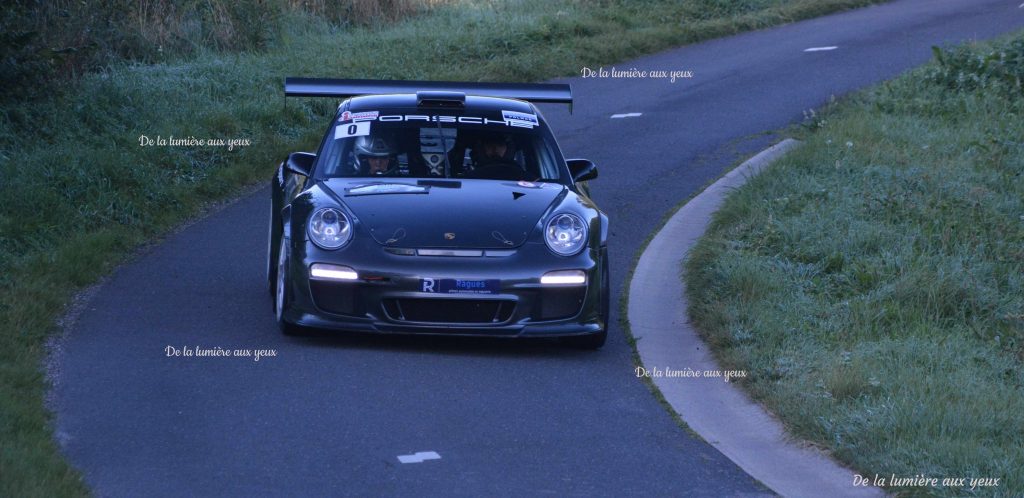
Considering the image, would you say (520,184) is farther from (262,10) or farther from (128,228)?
(262,10)

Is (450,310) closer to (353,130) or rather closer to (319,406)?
(319,406)

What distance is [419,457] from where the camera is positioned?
5684 mm

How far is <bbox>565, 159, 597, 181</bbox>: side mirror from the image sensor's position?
8.35 meters

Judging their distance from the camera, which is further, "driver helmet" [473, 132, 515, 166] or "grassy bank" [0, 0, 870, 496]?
"driver helmet" [473, 132, 515, 166]

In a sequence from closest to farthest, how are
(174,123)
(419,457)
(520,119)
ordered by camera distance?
(419,457) → (520,119) → (174,123)

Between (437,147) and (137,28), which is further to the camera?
(137,28)

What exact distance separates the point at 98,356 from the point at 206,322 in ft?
2.85

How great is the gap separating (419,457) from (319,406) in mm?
828

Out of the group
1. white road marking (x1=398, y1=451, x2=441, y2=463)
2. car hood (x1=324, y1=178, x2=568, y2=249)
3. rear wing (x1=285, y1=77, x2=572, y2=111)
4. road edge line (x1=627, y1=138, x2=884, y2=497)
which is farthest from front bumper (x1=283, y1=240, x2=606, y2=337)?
rear wing (x1=285, y1=77, x2=572, y2=111)

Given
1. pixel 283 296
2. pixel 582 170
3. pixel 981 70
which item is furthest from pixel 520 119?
pixel 981 70

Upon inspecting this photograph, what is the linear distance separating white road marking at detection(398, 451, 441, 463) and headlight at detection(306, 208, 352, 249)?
5.81 ft

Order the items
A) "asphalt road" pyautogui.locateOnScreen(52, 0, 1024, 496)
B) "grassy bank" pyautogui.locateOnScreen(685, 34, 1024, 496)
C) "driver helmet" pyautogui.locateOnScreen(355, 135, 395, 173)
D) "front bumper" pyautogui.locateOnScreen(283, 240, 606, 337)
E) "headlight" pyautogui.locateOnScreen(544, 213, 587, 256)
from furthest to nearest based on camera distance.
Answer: "driver helmet" pyautogui.locateOnScreen(355, 135, 395, 173)
"headlight" pyautogui.locateOnScreen(544, 213, 587, 256)
"front bumper" pyautogui.locateOnScreen(283, 240, 606, 337)
"grassy bank" pyautogui.locateOnScreen(685, 34, 1024, 496)
"asphalt road" pyautogui.locateOnScreen(52, 0, 1024, 496)

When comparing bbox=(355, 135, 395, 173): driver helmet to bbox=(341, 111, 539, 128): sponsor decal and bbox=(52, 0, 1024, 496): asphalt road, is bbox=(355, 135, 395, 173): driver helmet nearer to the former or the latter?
bbox=(341, 111, 539, 128): sponsor decal

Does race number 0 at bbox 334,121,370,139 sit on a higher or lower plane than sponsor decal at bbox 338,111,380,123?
lower
